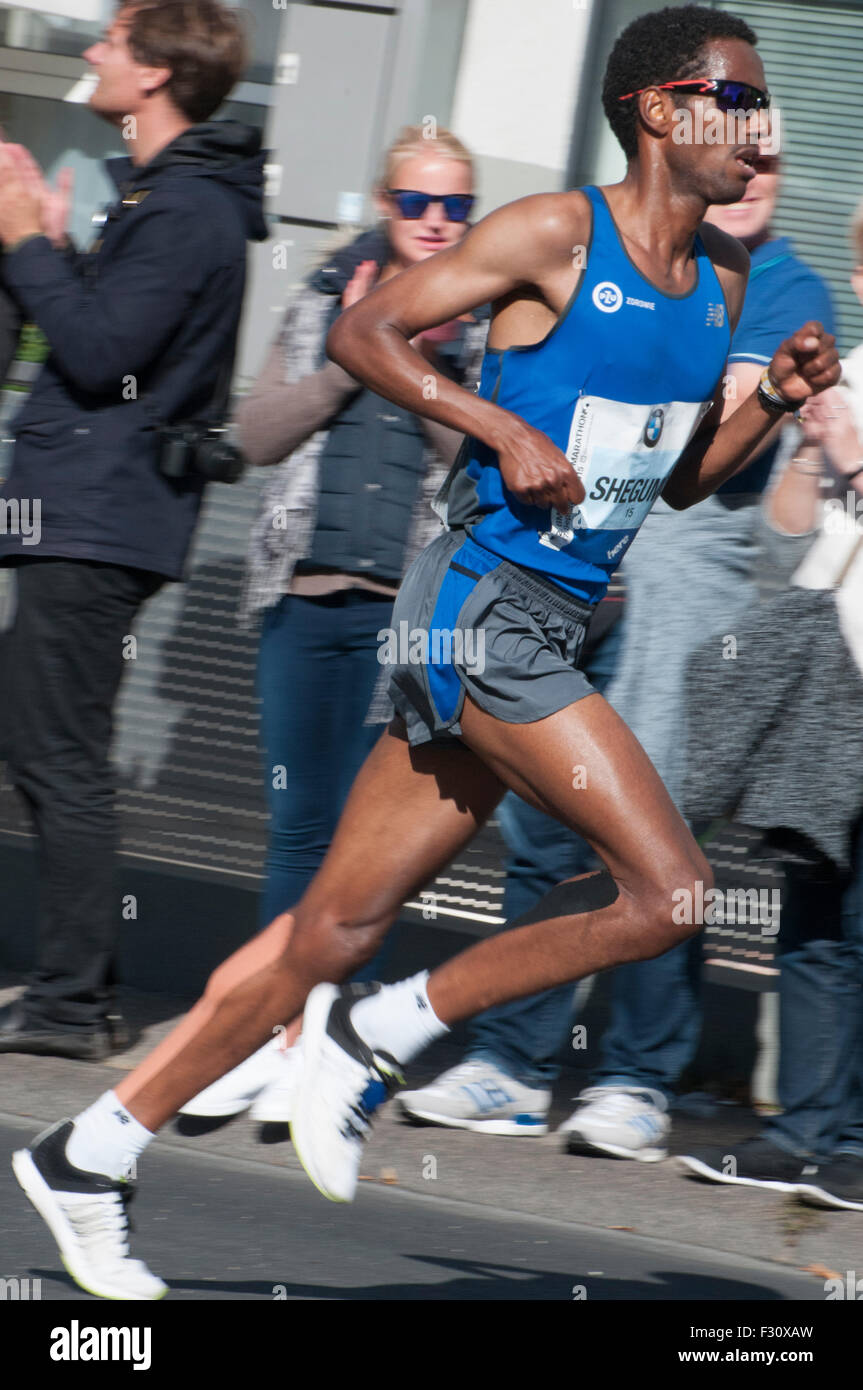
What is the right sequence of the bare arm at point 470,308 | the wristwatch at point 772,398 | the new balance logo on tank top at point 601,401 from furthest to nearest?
the wristwatch at point 772,398 < the new balance logo on tank top at point 601,401 < the bare arm at point 470,308

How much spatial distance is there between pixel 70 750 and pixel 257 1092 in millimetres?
967

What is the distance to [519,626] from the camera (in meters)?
3.28

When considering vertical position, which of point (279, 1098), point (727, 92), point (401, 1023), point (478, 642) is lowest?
point (279, 1098)

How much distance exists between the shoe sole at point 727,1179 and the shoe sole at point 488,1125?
1.32ft

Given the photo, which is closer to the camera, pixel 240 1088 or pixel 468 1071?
pixel 240 1088

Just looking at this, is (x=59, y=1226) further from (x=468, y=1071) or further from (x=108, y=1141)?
(x=468, y=1071)

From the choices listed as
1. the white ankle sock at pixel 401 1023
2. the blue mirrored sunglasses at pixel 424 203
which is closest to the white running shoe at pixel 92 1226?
the white ankle sock at pixel 401 1023

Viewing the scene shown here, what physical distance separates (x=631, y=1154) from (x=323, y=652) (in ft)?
4.53

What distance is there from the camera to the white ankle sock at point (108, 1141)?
3.43 m

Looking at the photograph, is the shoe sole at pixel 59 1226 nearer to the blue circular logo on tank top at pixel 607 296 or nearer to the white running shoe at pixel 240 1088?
the white running shoe at pixel 240 1088

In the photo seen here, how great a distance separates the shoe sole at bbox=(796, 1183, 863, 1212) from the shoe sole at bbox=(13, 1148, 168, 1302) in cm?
159

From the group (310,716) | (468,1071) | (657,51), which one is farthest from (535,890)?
(657,51)

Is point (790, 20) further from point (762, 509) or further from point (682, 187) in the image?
point (682, 187)

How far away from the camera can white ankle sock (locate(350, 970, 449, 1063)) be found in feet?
10.9
